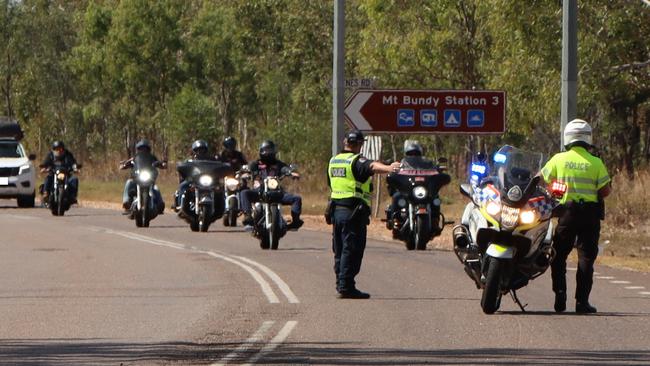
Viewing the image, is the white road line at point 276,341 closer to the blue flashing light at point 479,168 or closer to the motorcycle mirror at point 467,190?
the motorcycle mirror at point 467,190

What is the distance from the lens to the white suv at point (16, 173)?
39.7 metres

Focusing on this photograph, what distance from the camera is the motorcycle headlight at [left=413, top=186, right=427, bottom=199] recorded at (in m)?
24.5

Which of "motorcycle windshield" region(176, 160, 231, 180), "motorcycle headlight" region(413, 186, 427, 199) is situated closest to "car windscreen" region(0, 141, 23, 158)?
"motorcycle windshield" region(176, 160, 231, 180)

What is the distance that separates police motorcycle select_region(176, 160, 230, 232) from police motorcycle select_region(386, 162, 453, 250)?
4.37m

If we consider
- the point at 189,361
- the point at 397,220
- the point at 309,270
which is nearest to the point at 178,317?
the point at 189,361

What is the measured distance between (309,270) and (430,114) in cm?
1082

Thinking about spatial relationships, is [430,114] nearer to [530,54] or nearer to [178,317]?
[530,54]

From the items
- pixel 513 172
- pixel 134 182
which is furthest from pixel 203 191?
pixel 513 172

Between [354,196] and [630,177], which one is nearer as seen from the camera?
[354,196]

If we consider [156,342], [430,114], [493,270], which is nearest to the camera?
[156,342]

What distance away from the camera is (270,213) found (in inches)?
974

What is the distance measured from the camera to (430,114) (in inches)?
1239

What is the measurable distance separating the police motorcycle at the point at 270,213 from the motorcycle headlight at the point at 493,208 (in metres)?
9.26

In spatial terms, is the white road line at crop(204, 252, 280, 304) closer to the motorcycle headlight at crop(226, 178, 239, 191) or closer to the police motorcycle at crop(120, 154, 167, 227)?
the motorcycle headlight at crop(226, 178, 239, 191)
